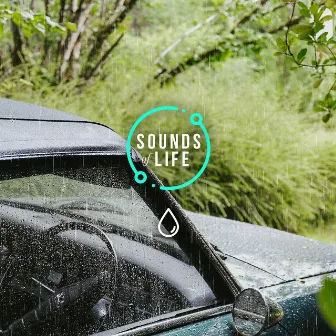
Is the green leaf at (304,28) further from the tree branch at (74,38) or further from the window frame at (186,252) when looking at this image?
the tree branch at (74,38)

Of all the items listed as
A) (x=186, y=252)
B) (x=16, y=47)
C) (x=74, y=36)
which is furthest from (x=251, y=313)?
(x=16, y=47)

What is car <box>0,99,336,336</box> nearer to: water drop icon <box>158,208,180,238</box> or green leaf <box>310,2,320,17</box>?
water drop icon <box>158,208,180,238</box>

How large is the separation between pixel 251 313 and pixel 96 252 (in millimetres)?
498

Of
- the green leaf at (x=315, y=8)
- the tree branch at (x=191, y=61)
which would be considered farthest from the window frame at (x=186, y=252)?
the tree branch at (x=191, y=61)

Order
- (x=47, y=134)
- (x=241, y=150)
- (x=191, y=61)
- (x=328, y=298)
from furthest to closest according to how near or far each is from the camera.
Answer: (x=191, y=61), (x=241, y=150), (x=47, y=134), (x=328, y=298)

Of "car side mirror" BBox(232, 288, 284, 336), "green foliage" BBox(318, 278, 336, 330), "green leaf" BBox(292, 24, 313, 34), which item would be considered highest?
"green leaf" BBox(292, 24, 313, 34)

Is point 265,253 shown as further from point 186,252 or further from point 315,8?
point 315,8

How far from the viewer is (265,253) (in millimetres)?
2459

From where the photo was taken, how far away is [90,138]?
1.66 meters

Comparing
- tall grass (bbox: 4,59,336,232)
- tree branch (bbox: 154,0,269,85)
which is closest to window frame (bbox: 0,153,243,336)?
tall grass (bbox: 4,59,336,232)

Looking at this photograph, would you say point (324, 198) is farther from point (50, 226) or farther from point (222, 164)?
point (50, 226)

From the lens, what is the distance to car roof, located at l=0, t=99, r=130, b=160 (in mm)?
1469

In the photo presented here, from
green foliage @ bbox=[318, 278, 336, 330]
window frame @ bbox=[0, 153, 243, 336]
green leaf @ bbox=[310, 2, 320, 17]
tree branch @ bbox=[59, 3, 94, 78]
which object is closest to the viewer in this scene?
green foliage @ bbox=[318, 278, 336, 330]

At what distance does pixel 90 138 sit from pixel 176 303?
0.56 meters
